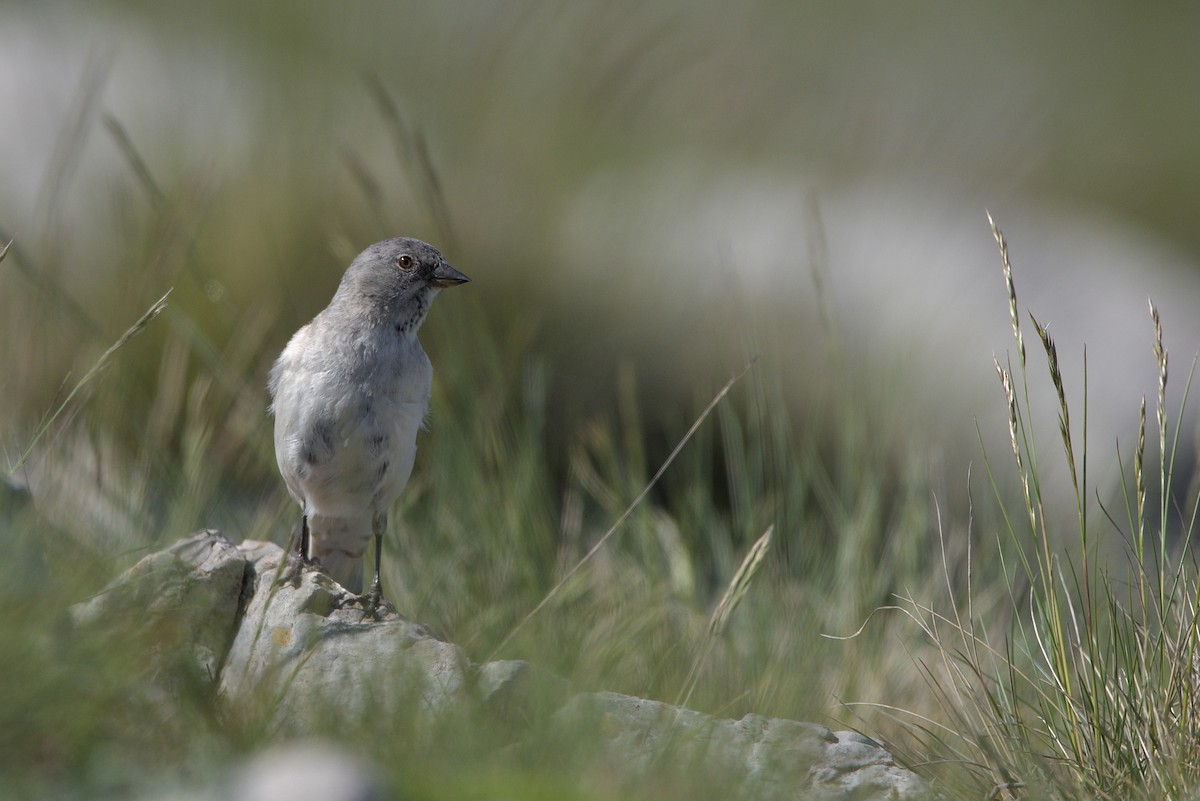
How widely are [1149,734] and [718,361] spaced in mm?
4610

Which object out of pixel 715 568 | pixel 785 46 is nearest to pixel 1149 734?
pixel 715 568

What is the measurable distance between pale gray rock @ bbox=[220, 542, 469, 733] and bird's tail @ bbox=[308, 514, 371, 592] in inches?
31.7

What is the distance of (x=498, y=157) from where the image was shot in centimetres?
795

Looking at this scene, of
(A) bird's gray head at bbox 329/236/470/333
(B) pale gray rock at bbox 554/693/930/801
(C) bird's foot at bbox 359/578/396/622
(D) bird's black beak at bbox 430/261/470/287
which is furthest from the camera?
(D) bird's black beak at bbox 430/261/470/287

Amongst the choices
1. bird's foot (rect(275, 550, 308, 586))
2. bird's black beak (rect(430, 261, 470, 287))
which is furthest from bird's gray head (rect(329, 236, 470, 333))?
bird's foot (rect(275, 550, 308, 586))

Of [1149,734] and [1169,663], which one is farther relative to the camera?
[1169,663]

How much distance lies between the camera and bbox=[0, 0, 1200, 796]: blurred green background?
4855 millimetres

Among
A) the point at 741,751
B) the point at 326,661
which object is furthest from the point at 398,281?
the point at 741,751

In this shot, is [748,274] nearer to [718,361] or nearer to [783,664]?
[718,361]

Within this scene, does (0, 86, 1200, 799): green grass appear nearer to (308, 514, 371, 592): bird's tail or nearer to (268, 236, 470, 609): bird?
(308, 514, 371, 592): bird's tail

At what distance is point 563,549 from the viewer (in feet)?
17.2

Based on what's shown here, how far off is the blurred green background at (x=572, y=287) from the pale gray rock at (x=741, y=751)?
0.48 meters

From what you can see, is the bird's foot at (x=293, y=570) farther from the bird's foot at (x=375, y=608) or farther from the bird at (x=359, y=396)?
the bird's foot at (x=375, y=608)

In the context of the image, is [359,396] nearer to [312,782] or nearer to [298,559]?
[298,559]
